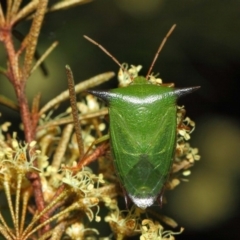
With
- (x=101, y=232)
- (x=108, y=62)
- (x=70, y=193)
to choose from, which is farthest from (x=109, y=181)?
(x=108, y=62)

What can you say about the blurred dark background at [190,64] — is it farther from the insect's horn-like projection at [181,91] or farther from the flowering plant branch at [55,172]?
the insect's horn-like projection at [181,91]

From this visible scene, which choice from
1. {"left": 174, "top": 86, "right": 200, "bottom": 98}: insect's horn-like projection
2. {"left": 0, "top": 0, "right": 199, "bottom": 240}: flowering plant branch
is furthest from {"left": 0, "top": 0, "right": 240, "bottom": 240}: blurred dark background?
{"left": 174, "top": 86, "right": 200, "bottom": 98}: insect's horn-like projection

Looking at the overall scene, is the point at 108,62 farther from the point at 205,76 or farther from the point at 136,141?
the point at 136,141

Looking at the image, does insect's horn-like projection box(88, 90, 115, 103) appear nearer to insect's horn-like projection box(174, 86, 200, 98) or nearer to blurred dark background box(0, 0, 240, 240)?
insect's horn-like projection box(174, 86, 200, 98)

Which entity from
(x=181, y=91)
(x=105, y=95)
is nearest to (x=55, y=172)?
(x=105, y=95)

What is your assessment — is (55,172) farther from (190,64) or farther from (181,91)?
(190,64)

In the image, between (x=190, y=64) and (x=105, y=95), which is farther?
(x=190, y=64)
